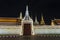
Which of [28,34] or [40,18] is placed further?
[40,18]

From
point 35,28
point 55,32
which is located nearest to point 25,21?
point 35,28

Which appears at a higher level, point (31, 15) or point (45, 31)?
point (31, 15)

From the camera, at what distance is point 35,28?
49062mm

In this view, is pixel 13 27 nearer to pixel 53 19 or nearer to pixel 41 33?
pixel 41 33

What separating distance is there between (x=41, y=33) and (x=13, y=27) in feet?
18.1

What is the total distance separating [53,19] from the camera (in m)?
54.5

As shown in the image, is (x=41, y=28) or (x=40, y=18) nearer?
(x=41, y=28)

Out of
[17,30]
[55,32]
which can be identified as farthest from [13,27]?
[55,32]

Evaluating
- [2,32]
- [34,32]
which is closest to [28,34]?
[34,32]

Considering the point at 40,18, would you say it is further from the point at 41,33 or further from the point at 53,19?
the point at 41,33

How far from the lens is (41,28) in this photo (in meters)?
48.8

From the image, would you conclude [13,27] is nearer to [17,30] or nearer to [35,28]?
[17,30]

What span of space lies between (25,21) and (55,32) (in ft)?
20.5

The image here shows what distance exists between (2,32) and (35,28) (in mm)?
6392
